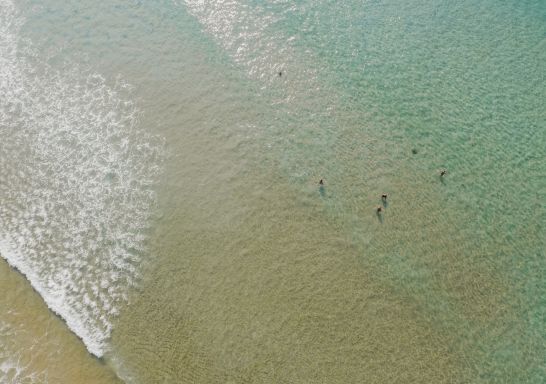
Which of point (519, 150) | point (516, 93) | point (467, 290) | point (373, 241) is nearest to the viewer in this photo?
point (467, 290)

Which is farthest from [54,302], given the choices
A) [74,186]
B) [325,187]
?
[325,187]

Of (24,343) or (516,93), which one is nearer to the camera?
(24,343)

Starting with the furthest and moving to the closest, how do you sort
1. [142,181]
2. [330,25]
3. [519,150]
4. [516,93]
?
[330,25], [516,93], [519,150], [142,181]

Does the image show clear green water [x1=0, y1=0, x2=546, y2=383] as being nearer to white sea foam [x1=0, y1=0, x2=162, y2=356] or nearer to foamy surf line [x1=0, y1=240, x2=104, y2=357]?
white sea foam [x1=0, y1=0, x2=162, y2=356]

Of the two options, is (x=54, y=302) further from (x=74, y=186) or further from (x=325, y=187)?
(x=325, y=187)

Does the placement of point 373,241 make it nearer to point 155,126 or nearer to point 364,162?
point 364,162

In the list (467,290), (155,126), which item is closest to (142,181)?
(155,126)

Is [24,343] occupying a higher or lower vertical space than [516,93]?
higher

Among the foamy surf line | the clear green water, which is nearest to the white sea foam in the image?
the foamy surf line
